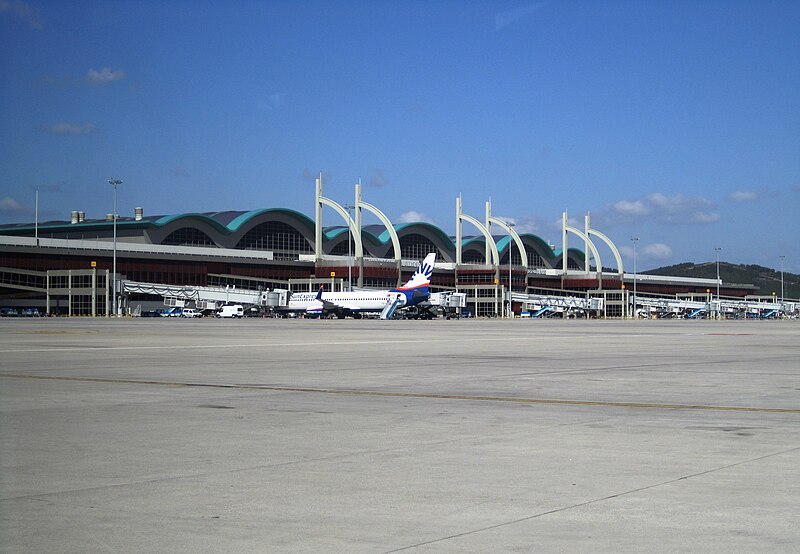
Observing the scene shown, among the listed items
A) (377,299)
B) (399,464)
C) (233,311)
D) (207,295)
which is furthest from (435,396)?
(207,295)

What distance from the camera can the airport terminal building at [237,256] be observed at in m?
133

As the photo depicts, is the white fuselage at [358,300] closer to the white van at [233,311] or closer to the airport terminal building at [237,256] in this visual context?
the white van at [233,311]

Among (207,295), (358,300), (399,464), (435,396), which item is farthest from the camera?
(207,295)

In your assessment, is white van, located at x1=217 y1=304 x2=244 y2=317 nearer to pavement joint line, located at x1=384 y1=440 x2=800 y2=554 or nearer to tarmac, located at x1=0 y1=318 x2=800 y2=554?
tarmac, located at x1=0 y1=318 x2=800 y2=554

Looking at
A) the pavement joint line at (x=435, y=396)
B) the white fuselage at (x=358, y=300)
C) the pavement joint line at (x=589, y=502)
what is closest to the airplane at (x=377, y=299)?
the white fuselage at (x=358, y=300)

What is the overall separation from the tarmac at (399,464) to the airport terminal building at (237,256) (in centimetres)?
11281

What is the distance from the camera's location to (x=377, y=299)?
379 ft

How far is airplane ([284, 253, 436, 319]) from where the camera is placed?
114 meters

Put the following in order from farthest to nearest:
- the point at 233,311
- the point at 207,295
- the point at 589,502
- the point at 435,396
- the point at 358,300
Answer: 1. the point at 207,295
2. the point at 233,311
3. the point at 358,300
4. the point at 435,396
5. the point at 589,502

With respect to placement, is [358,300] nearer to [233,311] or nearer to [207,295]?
[233,311]

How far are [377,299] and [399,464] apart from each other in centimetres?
10567

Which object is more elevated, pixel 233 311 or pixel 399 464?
pixel 233 311

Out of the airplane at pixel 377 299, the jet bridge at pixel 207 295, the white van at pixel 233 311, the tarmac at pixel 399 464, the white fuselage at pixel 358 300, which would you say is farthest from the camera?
the white van at pixel 233 311

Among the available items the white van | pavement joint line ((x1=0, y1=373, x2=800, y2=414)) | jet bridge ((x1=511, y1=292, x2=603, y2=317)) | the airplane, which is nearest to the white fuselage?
the airplane
